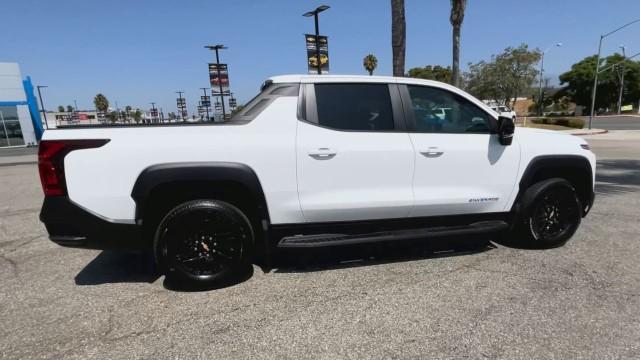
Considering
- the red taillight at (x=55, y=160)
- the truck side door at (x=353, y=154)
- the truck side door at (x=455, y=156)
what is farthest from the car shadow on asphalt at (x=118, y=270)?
the truck side door at (x=455, y=156)

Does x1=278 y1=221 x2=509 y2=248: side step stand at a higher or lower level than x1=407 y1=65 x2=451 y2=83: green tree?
lower

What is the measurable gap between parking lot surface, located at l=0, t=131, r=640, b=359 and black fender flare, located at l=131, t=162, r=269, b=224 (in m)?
0.88

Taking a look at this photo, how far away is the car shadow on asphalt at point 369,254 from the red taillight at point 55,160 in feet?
6.42

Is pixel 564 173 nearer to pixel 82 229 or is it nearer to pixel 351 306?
pixel 351 306

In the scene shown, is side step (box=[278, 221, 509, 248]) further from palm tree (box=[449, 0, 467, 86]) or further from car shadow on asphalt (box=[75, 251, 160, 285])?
palm tree (box=[449, 0, 467, 86])

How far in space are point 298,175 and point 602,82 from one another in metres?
69.3

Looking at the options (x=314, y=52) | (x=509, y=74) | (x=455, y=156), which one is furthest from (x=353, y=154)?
(x=509, y=74)

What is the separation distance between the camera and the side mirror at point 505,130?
11.1 ft

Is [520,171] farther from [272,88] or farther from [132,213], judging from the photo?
[132,213]

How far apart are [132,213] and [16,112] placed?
3284 centimetres

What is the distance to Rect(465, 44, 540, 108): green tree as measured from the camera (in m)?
40.1

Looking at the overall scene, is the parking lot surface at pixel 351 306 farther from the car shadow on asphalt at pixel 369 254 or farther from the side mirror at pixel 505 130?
the side mirror at pixel 505 130

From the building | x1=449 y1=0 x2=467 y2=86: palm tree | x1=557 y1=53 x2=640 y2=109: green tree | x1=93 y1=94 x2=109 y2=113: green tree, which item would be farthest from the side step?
x1=93 y1=94 x2=109 y2=113: green tree

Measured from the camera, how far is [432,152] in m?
3.30
